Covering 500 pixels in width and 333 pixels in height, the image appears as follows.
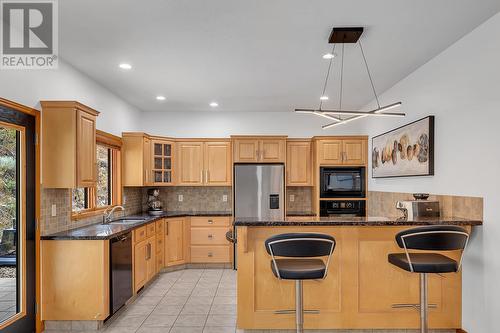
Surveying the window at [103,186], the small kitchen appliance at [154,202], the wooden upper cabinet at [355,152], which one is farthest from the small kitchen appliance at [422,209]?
the small kitchen appliance at [154,202]

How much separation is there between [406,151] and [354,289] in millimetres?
1828

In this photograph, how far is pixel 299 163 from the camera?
579 cm

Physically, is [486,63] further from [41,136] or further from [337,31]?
[41,136]

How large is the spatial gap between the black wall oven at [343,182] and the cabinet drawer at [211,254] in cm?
189

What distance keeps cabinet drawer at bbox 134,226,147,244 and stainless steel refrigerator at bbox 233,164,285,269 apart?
159 cm

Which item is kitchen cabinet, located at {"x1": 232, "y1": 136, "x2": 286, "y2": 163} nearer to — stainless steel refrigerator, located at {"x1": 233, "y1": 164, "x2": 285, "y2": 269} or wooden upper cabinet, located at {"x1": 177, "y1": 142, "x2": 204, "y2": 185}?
stainless steel refrigerator, located at {"x1": 233, "y1": 164, "x2": 285, "y2": 269}

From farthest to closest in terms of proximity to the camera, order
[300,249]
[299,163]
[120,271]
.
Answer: [299,163], [120,271], [300,249]

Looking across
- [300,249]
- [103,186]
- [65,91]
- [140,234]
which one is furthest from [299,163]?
[65,91]

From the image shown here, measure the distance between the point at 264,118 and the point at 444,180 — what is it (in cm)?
349

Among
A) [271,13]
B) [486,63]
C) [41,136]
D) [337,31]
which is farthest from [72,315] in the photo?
[486,63]

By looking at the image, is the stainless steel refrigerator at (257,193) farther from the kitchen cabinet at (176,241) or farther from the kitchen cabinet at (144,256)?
the kitchen cabinet at (144,256)

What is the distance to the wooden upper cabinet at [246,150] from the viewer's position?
5602mm

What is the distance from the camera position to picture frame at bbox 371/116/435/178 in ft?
11.4

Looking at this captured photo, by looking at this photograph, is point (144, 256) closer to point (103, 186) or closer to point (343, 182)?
point (103, 186)
